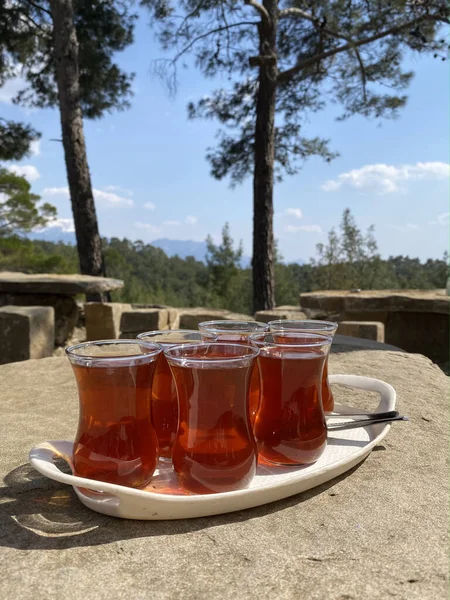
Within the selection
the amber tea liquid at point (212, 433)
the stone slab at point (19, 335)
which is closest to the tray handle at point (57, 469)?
the amber tea liquid at point (212, 433)

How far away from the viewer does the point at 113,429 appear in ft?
2.38

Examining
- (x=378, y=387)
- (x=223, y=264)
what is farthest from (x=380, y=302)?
(x=223, y=264)

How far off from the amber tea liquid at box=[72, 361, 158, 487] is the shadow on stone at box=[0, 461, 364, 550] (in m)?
0.06

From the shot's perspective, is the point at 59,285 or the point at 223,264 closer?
the point at 59,285

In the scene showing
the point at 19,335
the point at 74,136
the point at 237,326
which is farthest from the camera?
the point at 74,136

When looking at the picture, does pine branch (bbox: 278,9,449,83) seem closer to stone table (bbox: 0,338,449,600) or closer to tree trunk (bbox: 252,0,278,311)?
tree trunk (bbox: 252,0,278,311)

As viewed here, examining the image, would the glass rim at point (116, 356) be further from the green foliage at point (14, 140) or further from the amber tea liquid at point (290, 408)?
the green foliage at point (14, 140)

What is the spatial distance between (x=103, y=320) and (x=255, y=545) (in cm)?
386

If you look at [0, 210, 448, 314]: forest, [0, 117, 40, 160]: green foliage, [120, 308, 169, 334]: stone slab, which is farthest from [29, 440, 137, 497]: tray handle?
[0, 210, 448, 314]: forest

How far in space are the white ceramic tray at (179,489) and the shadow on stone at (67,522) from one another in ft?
0.04

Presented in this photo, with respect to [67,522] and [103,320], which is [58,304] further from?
[67,522]

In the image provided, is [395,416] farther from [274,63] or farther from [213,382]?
[274,63]

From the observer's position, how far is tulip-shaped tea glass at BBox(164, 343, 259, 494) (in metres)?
0.70

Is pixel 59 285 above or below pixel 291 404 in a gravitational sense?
above
